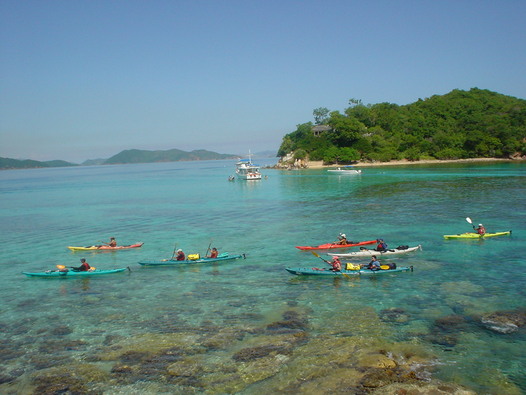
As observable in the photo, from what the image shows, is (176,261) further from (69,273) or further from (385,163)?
(385,163)

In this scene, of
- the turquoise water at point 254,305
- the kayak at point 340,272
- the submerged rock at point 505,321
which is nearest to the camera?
the turquoise water at point 254,305

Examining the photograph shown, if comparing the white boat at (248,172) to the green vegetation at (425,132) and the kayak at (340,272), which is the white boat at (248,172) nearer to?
the green vegetation at (425,132)

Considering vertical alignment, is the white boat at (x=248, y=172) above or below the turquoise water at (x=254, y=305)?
above

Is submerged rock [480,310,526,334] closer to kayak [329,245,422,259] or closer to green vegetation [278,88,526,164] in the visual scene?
kayak [329,245,422,259]

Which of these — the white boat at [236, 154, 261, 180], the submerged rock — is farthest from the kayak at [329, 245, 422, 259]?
the white boat at [236, 154, 261, 180]

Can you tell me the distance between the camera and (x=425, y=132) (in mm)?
121562

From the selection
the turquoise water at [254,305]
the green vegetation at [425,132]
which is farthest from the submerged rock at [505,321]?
the green vegetation at [425,132]

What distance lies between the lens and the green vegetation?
4309 inches

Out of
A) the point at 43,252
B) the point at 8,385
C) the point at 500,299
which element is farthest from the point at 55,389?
the point at 43,252

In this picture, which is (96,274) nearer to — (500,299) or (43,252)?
(43,252)

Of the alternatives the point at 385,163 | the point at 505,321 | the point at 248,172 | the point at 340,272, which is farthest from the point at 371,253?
the point at 385,163

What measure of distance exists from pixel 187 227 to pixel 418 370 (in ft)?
97.5

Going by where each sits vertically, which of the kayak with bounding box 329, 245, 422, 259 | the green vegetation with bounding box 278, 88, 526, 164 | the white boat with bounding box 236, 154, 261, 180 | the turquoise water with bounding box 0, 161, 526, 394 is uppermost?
the green vegetation with bounding box 278, 88, 526, 164

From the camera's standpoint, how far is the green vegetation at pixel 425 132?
359 feet
